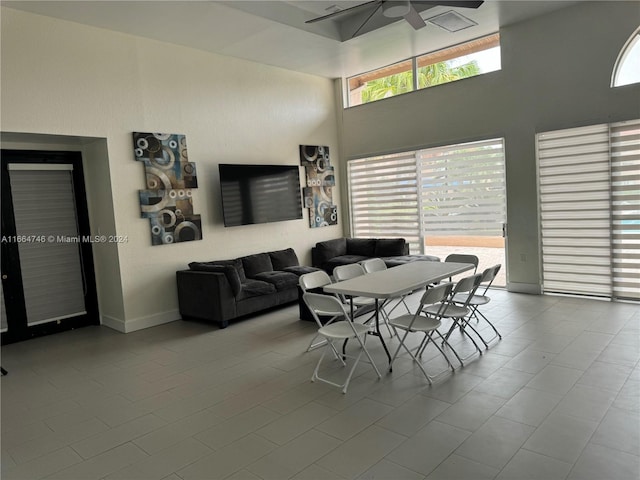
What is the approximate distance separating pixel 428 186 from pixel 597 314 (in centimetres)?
333

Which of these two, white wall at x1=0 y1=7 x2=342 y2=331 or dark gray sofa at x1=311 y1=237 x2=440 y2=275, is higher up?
white wall at x1=0 y1=7 x2=342 y2=331

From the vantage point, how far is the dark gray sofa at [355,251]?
301 inches

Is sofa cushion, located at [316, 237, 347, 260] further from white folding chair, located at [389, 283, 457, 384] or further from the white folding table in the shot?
white folding chair, located at [389, 283, 457, 384]

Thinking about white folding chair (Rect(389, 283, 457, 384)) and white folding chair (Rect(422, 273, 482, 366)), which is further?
white folding chair (Rect(422, 273, 482, 366))

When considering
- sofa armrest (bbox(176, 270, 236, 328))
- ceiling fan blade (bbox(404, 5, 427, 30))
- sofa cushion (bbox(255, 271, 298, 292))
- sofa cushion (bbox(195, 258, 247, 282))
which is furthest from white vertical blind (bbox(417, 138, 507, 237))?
sofa armrest (bbox(176, 270, 236, 328))

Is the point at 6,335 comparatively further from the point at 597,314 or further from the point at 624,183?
the point at 624,183

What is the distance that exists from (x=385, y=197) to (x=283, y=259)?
2387 millimetres

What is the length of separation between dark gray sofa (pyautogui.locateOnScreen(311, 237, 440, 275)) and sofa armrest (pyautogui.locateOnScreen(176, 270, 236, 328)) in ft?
7.83

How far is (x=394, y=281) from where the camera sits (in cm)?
A: 418

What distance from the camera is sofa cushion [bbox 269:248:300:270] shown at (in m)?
7.19

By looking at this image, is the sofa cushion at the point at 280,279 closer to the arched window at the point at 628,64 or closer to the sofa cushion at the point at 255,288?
the sofa cushion at the point at 255,288

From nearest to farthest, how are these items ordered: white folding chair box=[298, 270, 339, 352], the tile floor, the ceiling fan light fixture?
the tile floor → the ceiling fan light fixture → white folding chair box=[298, 270, 339, 352]

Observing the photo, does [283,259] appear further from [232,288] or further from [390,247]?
[390,247]

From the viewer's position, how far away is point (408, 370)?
12.9 feet
